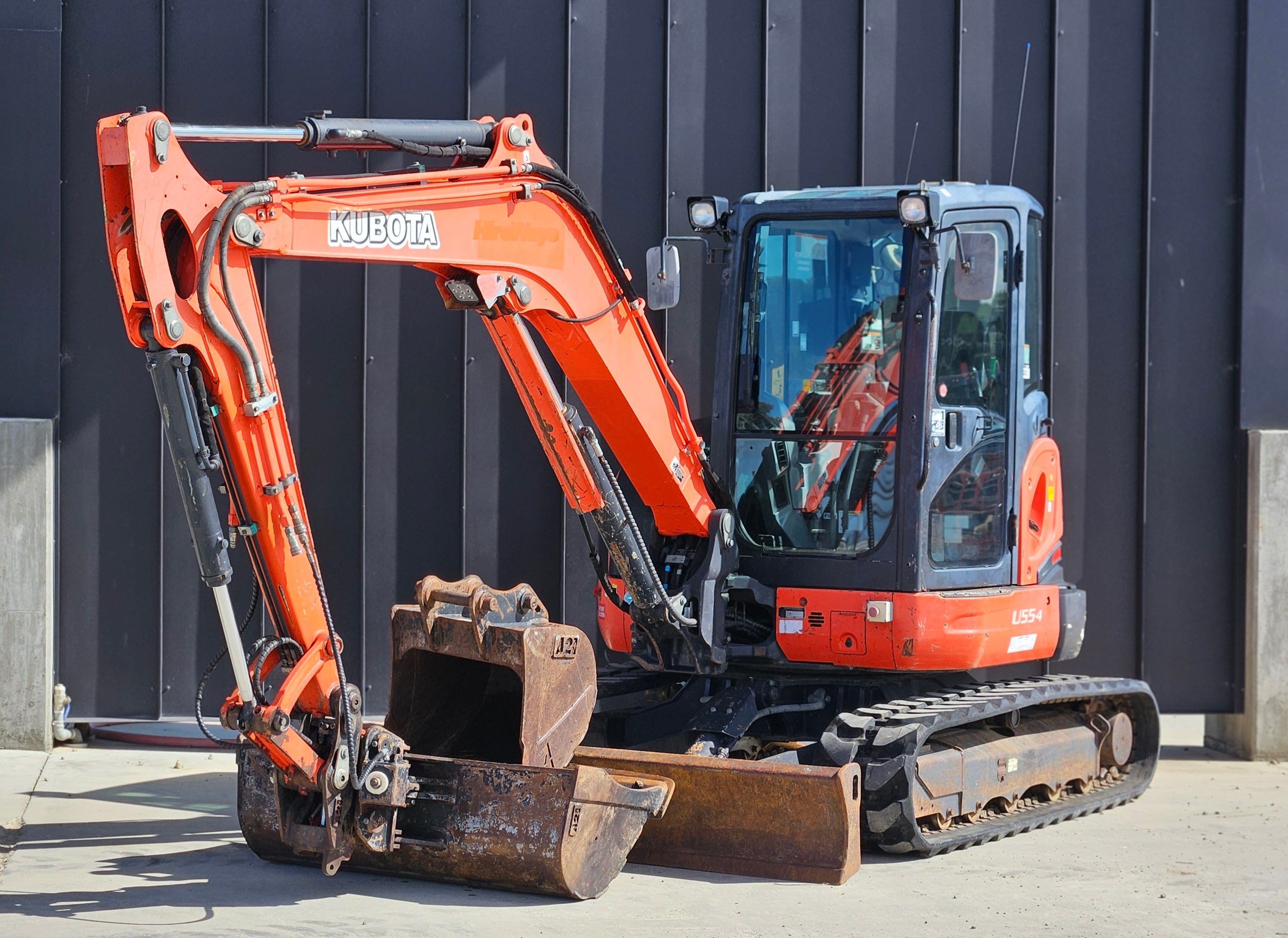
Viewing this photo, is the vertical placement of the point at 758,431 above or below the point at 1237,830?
above

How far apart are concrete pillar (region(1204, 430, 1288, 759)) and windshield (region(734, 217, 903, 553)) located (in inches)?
142

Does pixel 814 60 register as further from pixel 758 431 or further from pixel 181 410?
pixel 181 410

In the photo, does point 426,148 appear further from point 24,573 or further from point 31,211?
point 24,573

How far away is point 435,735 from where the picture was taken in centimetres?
669

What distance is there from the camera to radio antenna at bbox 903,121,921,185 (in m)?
9.82

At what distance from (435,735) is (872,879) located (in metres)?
1.91

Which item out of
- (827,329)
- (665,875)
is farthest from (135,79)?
(665,875)

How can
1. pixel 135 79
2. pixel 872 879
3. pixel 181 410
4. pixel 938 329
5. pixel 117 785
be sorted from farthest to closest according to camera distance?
1. pixel 135 79
2. pixel 117 785
3. pixel 938 329
4. pixel 872 879
5. pixel 181 410

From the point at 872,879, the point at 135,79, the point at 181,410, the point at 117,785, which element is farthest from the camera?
the point at 135,79

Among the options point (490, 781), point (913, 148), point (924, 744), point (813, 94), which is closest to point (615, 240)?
point (813, 94)

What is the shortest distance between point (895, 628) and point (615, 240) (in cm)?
365

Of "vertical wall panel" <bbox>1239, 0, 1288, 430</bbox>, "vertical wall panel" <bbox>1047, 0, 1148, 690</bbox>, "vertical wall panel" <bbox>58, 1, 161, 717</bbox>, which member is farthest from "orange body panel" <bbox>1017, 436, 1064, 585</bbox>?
→ "vertical wall panel" <bbox>58, 1, 161, 717</bbox>

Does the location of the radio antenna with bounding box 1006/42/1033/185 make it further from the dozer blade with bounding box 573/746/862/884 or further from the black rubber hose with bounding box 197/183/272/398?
the black rubber hose with bounding box 197/183/272/398

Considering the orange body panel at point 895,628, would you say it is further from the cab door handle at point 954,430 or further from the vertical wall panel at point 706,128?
the vertical wall panel at point 706,128
